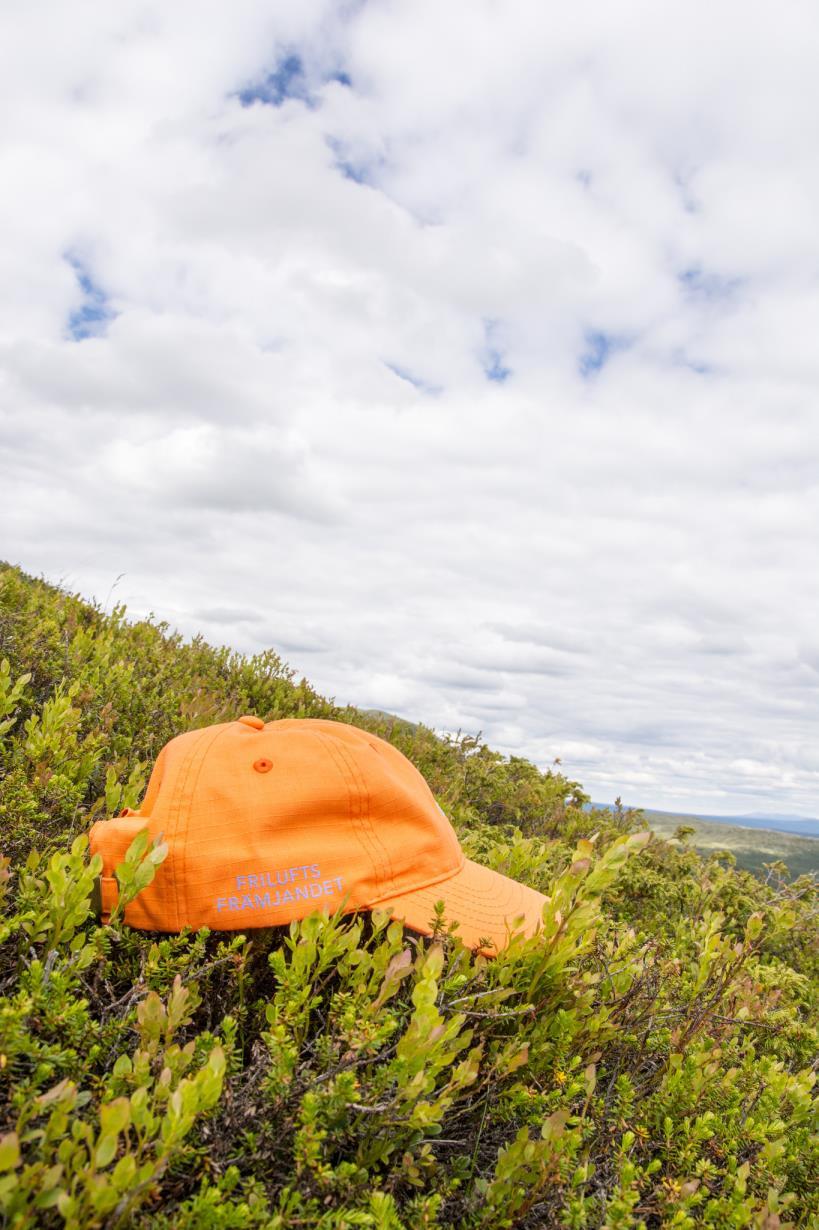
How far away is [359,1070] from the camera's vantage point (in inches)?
84.4

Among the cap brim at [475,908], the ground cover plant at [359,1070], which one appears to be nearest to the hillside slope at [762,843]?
the ground cover plant at [359,1070]

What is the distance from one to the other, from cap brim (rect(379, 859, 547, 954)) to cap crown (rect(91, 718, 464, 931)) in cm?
5

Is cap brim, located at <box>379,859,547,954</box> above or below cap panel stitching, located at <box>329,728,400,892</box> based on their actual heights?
below

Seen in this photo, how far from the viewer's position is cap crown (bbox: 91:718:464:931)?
2373 mm

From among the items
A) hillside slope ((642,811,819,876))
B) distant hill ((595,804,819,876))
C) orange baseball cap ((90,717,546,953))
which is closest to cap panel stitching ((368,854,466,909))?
orange baseball cap ((90,717,546,953))

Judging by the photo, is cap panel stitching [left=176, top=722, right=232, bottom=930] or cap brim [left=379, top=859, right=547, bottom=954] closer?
cap panel stitching [left=176, top=722, right=232, bottom=930]

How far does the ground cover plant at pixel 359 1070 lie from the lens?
1598mm

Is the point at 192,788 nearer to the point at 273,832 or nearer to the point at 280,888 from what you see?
the point at 273,832

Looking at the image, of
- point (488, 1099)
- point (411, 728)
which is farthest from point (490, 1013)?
point (411, 728)

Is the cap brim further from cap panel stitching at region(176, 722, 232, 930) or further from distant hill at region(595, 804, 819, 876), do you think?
distant hill at region(595, 804, 819, 876)

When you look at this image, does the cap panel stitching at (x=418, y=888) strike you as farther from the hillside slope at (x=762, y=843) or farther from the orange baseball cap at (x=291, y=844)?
the hillside slope at (x=762, y=843)

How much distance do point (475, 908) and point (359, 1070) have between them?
0.73 metres

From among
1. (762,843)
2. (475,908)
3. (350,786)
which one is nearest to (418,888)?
(475,908)

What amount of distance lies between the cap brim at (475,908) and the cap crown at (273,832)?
5cm
